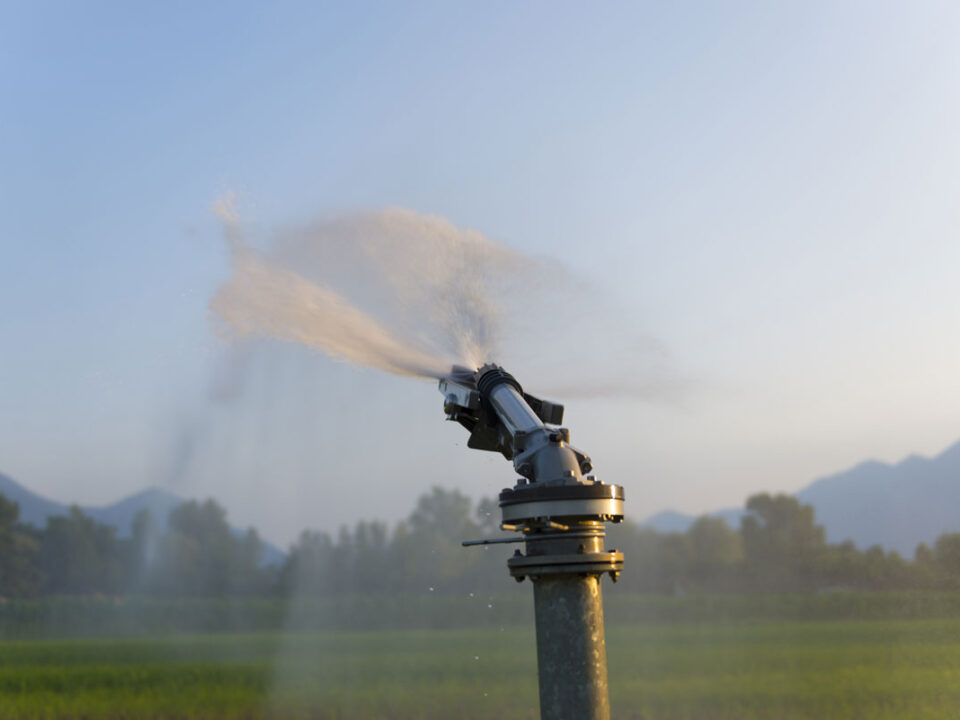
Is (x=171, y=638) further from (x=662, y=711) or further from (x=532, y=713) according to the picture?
(x=662, y=711)

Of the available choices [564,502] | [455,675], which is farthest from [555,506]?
[455,675]

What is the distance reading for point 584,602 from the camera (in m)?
3.25

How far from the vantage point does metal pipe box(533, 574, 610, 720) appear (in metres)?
3.23

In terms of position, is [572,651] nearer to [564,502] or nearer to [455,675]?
[564,502]

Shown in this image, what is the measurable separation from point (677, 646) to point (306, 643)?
6.35 m

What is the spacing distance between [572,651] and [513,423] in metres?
1.05

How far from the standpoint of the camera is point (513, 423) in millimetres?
3664

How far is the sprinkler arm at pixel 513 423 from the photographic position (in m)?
3.34

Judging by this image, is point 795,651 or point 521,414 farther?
point 795,651

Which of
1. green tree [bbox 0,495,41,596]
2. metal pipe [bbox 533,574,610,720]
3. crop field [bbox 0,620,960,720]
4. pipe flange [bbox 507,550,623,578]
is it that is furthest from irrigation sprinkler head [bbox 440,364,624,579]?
green tree [bbox 0,495,41,596]

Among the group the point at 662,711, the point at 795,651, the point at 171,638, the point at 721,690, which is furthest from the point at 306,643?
the point at 795,651

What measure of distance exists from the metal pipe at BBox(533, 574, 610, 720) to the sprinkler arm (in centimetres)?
47

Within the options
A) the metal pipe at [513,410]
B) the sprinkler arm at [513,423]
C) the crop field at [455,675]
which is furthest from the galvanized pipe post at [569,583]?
the crop field at [455,675]

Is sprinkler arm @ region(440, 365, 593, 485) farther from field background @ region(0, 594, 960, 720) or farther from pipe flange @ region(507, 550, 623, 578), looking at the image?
field background @ region(0, 594, 960, 720)
